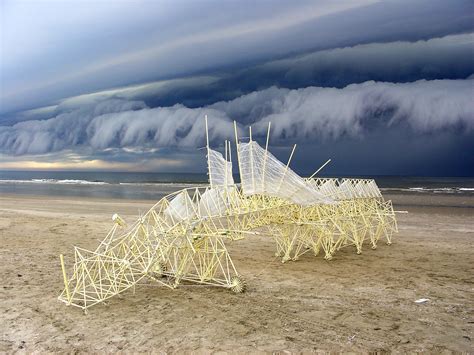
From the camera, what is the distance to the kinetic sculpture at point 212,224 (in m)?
10.1

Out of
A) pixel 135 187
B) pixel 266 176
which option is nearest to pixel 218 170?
pixel 266 176


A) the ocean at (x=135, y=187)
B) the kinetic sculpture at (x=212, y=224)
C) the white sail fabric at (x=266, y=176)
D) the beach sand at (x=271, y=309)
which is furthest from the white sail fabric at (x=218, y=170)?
the ocean at (x=135, y=187)

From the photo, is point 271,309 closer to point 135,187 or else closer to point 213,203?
point 213,203

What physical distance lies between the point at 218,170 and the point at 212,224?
1627mm

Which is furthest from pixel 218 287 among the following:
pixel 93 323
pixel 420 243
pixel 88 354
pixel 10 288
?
pixel 420 243

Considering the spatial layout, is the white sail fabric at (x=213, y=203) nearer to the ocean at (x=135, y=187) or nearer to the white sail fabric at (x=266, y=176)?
the white sail fabric at (x=266, y=176)

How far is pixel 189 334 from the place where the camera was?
26.0ft

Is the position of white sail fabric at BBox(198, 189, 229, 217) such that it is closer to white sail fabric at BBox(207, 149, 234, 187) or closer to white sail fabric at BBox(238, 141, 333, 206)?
white sail fabric at BBox(207, 149, 234, 187)

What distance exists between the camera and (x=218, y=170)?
1262 cm

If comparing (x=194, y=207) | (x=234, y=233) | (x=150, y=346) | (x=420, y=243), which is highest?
(x=194, y=207)

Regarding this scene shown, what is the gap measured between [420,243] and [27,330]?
14735 millimetres

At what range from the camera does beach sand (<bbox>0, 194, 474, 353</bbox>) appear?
7.60m

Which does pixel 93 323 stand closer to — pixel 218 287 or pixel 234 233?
pixel 218 287

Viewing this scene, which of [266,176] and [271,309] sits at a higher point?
[266,176]
